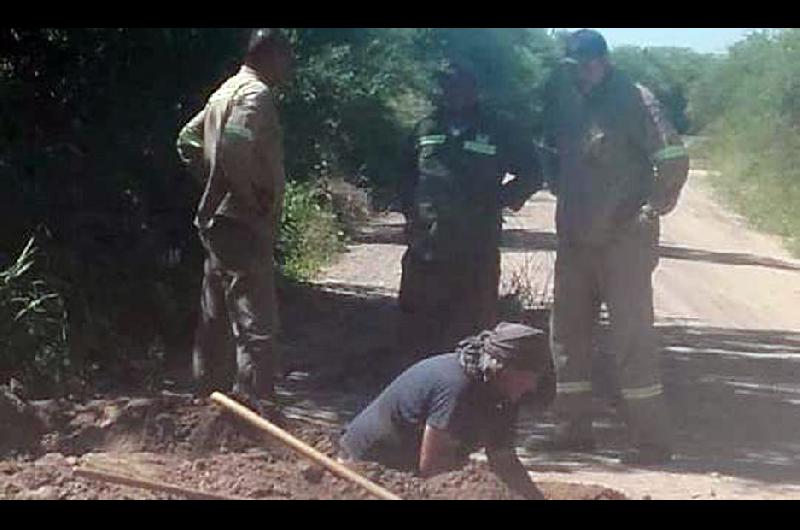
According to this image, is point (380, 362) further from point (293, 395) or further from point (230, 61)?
point (230, 61)

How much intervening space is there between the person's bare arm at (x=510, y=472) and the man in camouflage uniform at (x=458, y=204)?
3100 mm

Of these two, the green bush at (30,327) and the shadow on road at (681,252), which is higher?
the green bush at (30,327)

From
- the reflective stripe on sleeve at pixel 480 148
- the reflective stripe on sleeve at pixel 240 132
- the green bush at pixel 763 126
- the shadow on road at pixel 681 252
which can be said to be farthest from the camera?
the green bush at pixel 763 126

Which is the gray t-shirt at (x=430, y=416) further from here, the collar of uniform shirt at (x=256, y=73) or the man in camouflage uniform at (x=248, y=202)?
the collar of uniform shirt at (x=256, y=73)

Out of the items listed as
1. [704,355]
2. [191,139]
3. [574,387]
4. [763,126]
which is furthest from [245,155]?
[763,126]

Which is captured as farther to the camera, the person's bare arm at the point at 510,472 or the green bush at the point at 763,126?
the green bush at the point at 763,126

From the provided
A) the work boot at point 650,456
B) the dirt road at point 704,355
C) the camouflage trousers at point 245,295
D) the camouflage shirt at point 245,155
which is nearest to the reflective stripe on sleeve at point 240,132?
the camouflage shirt at point 245,155

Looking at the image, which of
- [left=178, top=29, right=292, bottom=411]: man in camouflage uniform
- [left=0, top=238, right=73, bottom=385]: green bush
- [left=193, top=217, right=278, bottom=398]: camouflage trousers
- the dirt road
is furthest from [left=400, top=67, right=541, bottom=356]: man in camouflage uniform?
[left=0, top=238, right=73, bottom=385]: green bush

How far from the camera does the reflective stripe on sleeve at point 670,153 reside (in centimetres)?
841

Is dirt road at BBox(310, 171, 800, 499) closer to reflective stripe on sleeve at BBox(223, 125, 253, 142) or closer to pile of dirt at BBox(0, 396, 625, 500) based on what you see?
pile of dirt at BBox(0, 396, 625, 500)

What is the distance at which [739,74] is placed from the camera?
115 ft

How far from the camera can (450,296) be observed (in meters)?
9.89

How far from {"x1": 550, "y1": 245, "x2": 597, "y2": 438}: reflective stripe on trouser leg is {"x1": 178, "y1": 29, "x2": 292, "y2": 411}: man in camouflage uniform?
1.46 metres
